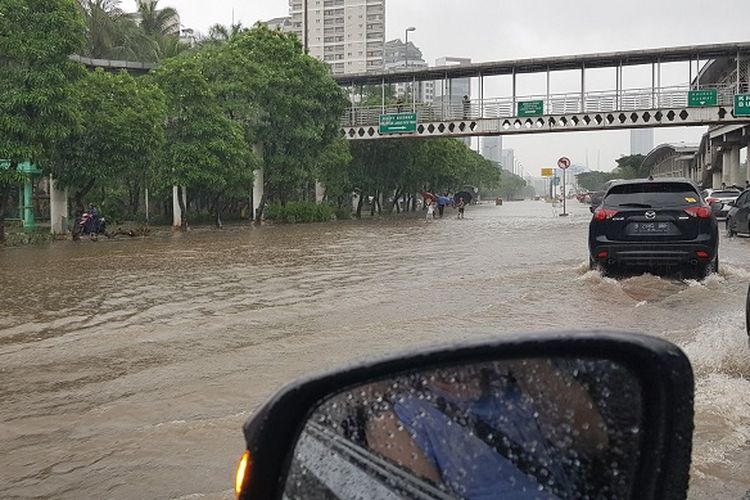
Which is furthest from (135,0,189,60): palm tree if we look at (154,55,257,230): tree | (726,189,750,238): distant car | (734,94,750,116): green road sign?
(726,189,750,238): distant car

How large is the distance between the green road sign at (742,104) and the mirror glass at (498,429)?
40751 mm

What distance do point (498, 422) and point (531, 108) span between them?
135 feet

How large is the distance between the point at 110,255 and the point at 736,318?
1396 cm

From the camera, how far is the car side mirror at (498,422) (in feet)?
3.95

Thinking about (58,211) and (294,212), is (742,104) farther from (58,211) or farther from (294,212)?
(58,211)

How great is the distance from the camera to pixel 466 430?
1267 millimetres

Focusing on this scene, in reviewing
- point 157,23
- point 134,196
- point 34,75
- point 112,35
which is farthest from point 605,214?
point 157,23

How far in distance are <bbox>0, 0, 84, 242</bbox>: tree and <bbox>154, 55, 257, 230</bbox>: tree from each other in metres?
7.96

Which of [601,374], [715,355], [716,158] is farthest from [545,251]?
[716,158]

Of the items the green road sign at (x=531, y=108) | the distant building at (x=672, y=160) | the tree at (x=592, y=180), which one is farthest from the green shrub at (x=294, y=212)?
the tree at (x=592, y=180)

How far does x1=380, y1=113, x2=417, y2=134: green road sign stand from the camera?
42.6 metres

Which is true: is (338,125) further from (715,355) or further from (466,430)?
(466,430)

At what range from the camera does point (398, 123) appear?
1692 inches

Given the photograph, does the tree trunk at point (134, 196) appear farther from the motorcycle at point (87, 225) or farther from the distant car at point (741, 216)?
the distant car at point (741, 216)
